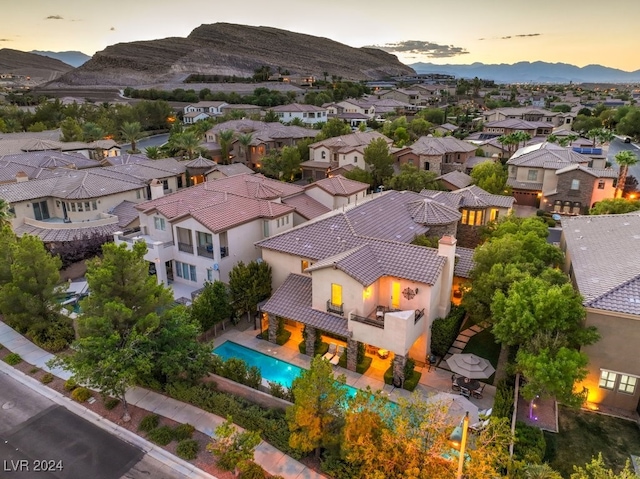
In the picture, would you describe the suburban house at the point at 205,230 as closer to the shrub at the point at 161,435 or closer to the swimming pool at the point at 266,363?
the swimming pool at the point at 266,363

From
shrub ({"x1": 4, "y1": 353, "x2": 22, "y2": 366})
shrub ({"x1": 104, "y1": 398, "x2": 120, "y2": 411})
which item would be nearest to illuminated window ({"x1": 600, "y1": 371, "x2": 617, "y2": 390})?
shrub ({"x1": 104, "y1": 398, "x2": 120, "y2": 411})

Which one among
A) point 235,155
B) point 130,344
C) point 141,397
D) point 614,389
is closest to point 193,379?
point 141,397

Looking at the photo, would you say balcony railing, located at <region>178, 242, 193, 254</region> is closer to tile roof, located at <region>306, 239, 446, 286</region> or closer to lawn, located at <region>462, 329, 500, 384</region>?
tile roof, located at <region>306, 239, 446, 286</region>

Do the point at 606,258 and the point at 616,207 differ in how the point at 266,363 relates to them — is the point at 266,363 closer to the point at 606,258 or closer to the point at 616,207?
the point at 606,258

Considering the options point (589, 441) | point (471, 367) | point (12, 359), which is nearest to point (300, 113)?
point (12, 359)

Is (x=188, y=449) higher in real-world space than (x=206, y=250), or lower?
lower

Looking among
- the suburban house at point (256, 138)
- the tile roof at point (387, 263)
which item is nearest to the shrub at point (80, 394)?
the tile roof at point (387, 263)
